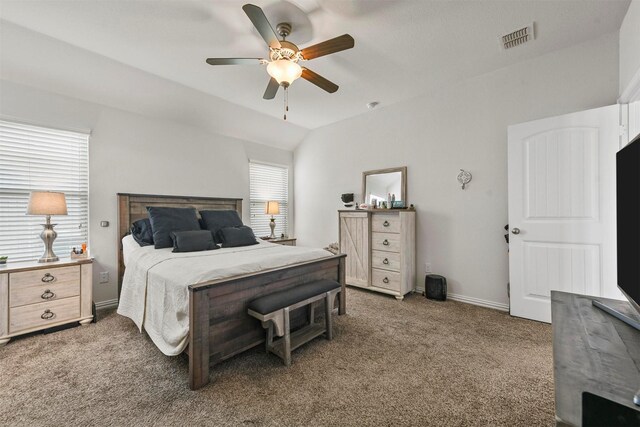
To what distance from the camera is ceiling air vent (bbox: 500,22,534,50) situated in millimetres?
2369

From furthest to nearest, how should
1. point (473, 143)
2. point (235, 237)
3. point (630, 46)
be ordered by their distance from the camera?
point (235, 237) → point (473, 143) → point (630, 46)

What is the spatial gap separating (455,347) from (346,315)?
3.57 ft

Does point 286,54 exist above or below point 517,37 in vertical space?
below

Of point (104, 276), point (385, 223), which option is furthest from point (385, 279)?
point (104, 276)

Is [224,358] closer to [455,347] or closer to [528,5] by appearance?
[455,347]

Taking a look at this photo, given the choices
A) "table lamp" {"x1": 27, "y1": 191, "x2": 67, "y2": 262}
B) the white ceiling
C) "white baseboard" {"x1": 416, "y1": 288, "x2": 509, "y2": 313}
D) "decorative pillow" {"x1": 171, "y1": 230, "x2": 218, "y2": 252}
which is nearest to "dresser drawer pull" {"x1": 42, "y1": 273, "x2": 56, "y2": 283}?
"table lamp" {"x1": 27, "y1": 191, "x2": 67, "y2": 262}

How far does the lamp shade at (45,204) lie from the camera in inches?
98.2

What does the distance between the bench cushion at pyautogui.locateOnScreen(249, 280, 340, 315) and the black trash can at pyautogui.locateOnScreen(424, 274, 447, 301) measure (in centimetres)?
160

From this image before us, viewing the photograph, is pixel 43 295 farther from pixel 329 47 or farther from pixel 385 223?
pixel 385 223

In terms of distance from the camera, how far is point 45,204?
2.54m

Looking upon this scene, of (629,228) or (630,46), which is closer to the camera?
(629,228)

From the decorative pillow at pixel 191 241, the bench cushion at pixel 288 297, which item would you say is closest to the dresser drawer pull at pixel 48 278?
the decorative pillow at pixel 191 241

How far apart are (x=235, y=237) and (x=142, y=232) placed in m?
1.06

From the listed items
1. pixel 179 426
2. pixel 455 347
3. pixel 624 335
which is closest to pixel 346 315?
pixel 455 347
